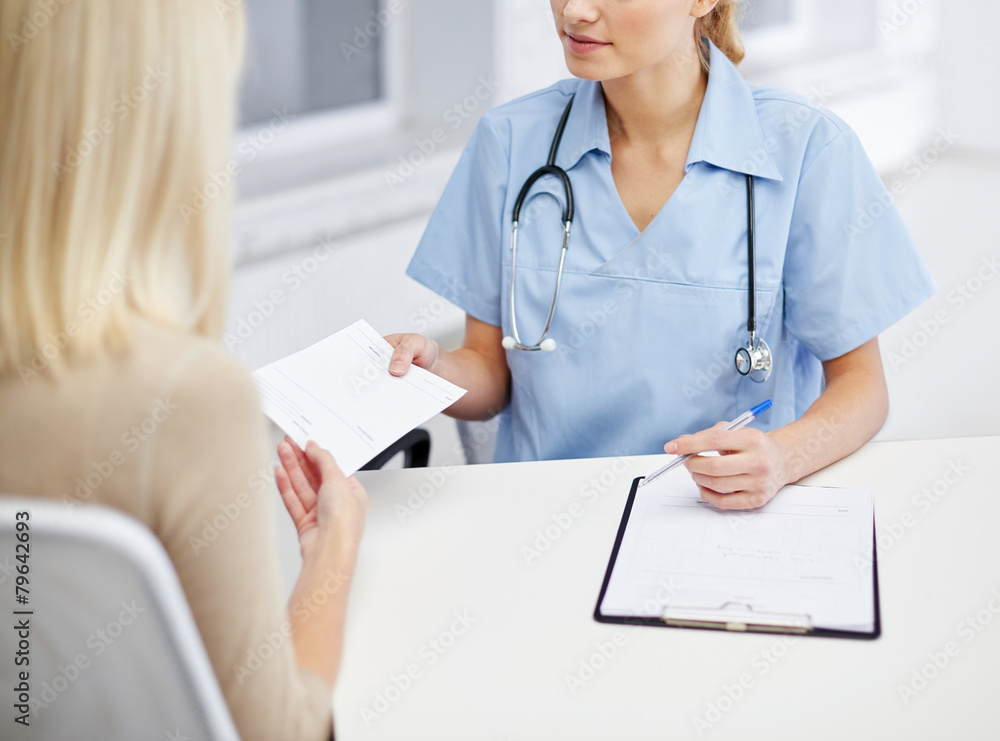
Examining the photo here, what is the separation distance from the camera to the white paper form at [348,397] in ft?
3.16

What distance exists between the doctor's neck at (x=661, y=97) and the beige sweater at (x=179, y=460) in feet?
2.72

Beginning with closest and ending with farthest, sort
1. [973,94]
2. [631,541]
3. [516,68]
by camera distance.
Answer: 1. [631,541]
2. [516,68]
3. [973,94]

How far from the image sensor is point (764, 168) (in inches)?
48.0

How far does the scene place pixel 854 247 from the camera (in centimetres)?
121

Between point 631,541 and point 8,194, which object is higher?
point 8,194

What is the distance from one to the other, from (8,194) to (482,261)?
2.69ft

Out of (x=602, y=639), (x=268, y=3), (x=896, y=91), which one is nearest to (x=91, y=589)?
(x=602, y=639)

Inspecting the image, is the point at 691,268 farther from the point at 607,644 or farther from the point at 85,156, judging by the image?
the point at 85,156

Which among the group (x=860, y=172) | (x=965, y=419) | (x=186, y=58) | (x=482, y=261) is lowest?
(x=965, y=419)

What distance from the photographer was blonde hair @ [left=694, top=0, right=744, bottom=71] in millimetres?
1309

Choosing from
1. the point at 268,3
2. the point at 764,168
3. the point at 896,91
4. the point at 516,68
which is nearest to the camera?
the point at 764,168

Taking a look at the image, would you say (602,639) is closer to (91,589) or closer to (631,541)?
(631,541)

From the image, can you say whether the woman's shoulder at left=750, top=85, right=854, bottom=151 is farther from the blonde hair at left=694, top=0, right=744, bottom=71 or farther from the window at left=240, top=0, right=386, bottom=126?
the window at left=240, top=0, right=386, bottom=126

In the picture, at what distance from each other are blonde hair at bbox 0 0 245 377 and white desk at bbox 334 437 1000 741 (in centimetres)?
38
